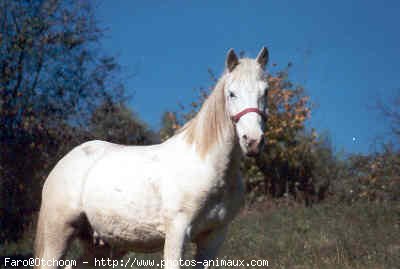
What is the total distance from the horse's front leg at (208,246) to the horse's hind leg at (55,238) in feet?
3.46

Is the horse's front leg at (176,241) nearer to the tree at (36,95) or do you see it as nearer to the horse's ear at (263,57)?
the horse's ear at (263,57)

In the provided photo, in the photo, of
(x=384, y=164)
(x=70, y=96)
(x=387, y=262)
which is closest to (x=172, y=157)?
(x=387, y=262)

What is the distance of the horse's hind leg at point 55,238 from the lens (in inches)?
138

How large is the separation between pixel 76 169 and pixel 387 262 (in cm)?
377

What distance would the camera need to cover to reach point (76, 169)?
11.9 ft

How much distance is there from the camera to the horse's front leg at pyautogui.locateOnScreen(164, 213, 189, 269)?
→ 2.85 m

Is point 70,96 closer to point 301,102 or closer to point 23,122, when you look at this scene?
point 23,122

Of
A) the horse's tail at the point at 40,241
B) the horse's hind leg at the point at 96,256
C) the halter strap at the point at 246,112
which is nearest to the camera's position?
the halter strap at the point at 246,112

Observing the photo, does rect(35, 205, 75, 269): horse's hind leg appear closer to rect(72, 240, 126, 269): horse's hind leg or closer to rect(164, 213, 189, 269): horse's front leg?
rect(72, 240, 126, 269): horse's hind leg

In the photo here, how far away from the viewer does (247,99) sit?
9.34 ft

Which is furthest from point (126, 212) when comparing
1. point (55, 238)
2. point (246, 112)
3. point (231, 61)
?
point (231, 61)

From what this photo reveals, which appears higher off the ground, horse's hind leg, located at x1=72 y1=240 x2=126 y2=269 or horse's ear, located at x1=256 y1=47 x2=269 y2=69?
horse's ear, located at x1=256 y1=47 x2=269 y2=69

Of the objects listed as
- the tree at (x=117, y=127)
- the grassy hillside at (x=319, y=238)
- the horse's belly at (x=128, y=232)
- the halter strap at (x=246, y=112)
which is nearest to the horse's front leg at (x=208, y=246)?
the horse's belly at (x=128, y=232)

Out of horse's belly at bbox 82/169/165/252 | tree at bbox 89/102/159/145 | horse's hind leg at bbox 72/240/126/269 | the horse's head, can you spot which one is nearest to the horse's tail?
horse's hind leg at bbox 72/240/126/269
